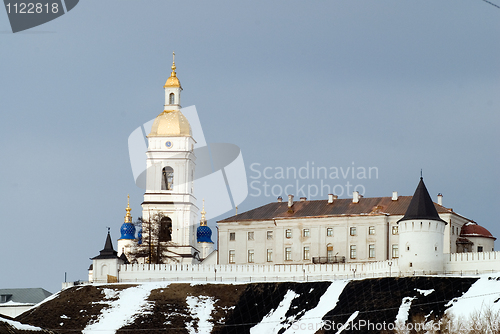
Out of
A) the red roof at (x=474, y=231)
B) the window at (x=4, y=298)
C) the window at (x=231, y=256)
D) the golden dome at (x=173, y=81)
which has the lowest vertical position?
Answer: the window at (x=4, y=298)

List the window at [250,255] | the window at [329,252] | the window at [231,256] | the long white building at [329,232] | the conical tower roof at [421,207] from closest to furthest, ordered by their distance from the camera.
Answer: the conical tower roof at [421,207]
the long white building at [329,232]
the window at [329,252]
the window at [250,255]
the window at [231,256]

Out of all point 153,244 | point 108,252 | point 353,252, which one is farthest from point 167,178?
point 353,252

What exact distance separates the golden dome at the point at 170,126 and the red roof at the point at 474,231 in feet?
93.6

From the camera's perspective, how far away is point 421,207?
98125 millimetres

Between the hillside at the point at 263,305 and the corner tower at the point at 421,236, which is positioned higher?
the corner tower at the point at 421,236

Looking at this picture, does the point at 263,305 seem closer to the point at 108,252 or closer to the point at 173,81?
the point at 108,252

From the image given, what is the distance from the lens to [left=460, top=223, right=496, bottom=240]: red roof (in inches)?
4094

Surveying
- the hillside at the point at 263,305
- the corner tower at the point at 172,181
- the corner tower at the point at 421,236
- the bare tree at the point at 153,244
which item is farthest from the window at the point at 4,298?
the corner tower at the point at 421,236

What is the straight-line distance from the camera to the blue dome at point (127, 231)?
398 feet

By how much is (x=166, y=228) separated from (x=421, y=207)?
28.5 m

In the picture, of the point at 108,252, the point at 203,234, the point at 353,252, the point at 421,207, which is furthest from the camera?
the point at 203,234

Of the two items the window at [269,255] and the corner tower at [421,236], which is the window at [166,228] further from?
the corner tower at [421,236]

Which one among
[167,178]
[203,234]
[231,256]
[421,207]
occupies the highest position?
[167,178]

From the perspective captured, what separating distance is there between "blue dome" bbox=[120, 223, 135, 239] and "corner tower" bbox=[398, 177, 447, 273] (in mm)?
31812
